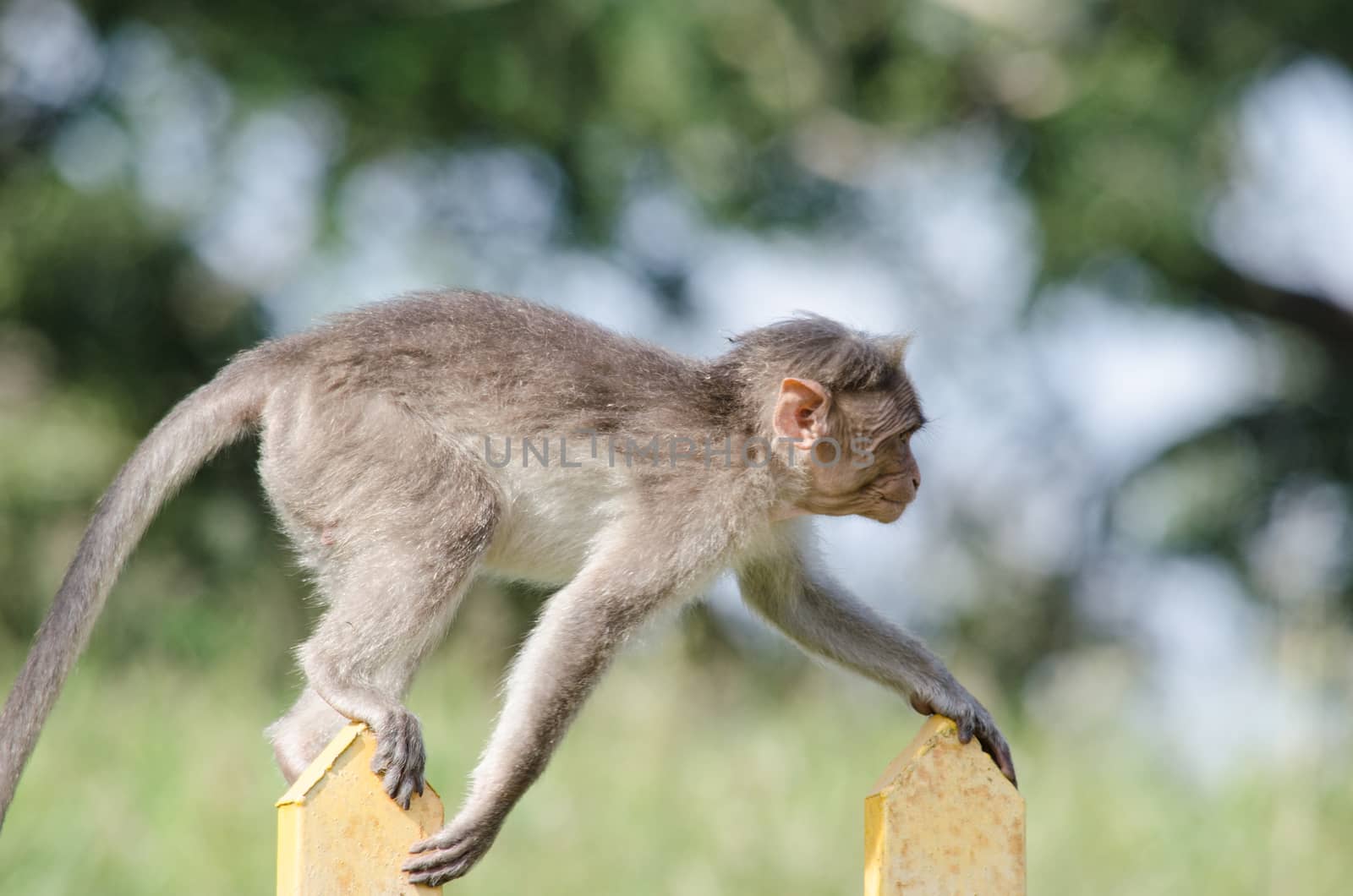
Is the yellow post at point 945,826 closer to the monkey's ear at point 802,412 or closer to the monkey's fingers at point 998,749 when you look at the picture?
the monkey's fingers at point 998,749

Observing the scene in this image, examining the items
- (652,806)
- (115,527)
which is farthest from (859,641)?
(652,806)

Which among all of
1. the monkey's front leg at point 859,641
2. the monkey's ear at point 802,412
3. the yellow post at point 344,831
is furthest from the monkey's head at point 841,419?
the yellow post at point 344,831

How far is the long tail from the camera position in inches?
155

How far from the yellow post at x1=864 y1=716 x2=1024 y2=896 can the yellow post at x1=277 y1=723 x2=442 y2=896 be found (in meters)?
1.03

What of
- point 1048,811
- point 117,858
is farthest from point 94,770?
Result: point 1048,811

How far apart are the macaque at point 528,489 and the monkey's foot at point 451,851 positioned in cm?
4

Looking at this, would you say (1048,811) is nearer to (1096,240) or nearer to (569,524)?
(569,524)

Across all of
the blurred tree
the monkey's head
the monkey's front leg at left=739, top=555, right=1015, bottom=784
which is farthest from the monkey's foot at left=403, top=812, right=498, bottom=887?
the blurred tree

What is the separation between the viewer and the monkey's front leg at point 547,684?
13.2ft

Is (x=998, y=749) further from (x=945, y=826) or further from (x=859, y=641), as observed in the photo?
(x=945, y=826)

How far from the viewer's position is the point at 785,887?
6.78 m

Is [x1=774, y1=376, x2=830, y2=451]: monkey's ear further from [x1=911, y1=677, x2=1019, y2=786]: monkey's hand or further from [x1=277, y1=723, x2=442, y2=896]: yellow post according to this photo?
[x1=277, y1=723, x2=442, y2=896]: yellow post

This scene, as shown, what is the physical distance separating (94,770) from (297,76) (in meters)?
6.18

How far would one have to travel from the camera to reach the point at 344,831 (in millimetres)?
3219
